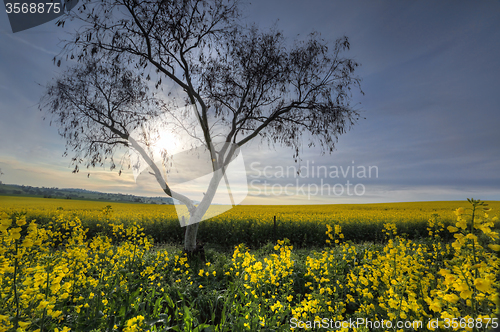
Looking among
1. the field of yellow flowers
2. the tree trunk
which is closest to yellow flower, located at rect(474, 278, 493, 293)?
the field of yellow flowers

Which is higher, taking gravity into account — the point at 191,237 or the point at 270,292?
the point at 191,237

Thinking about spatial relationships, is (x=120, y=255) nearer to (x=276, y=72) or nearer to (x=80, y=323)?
(x=80, y=323)

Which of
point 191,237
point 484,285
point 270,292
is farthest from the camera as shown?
point 191,237

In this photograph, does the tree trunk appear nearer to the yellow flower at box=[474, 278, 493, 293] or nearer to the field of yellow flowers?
the field of yellow flowers

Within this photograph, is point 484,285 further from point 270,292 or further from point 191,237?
point 191,237

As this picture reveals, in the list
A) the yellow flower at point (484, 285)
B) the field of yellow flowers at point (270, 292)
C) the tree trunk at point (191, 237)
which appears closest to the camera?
the yellow flower at point (484, 285)

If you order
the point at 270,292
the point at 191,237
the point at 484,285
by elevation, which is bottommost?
the point at 270,292

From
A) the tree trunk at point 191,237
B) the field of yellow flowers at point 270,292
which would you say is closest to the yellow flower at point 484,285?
the field of yellow flowers at point 270,292

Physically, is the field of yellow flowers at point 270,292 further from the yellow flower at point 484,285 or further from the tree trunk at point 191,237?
the tree trunk at point 191,237

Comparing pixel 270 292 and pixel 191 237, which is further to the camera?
pixel 191 237

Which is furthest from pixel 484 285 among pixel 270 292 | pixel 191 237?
pixel 191 237

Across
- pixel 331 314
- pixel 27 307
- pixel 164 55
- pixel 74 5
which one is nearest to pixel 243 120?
pixel 164 55

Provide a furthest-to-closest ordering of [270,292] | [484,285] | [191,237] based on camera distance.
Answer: [191,237]
[270,292]
[484,285]

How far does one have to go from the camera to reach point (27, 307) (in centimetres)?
235
